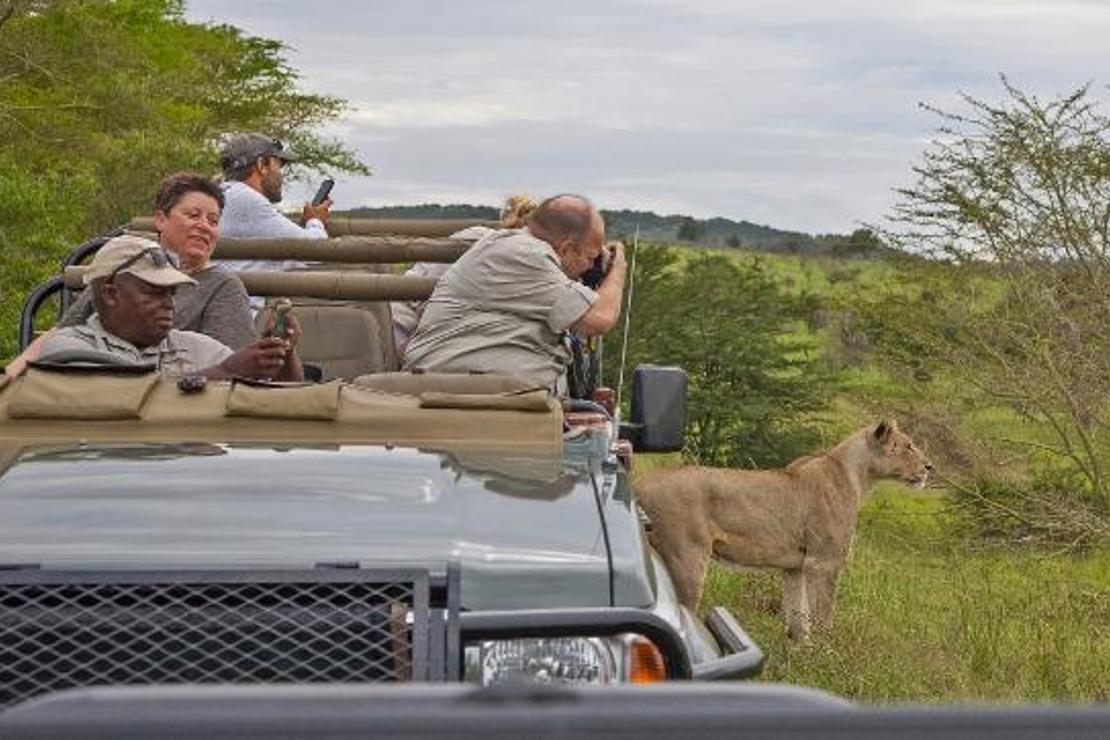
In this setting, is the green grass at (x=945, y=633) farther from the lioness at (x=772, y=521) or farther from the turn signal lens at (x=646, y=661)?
the turn signal lens at (x=646, y=661)

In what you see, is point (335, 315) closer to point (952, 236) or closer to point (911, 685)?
point (911, 685)

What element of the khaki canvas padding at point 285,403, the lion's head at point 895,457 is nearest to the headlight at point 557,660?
the khaki canvas padding at point 285,403

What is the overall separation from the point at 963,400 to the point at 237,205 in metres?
10.5

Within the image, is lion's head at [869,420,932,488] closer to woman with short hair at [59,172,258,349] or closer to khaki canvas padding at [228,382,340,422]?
woman with short hair at [59,172,258,349]

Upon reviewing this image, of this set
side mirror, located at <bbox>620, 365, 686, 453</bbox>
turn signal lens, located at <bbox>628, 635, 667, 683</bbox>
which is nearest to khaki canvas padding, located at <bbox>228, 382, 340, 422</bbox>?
side mirror, located at <bbox>620, 365, 686, 453</bbox>

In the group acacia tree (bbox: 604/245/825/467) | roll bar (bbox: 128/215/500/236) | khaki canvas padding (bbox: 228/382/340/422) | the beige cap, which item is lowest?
acacia tree (bbox: 604/245/825/467)

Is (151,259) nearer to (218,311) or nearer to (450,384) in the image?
(450,384)

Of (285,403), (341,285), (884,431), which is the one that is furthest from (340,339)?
(884,431)

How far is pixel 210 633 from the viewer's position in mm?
3514

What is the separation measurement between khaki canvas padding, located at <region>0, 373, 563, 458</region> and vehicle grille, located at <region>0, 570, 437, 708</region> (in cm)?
101

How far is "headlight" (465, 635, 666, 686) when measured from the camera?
11.8ft

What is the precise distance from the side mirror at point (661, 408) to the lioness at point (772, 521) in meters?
4.11

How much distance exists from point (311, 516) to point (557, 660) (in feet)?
1.67

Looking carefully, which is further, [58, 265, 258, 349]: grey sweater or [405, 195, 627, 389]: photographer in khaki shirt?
[58, 265, 258, 349]: grey sweater
